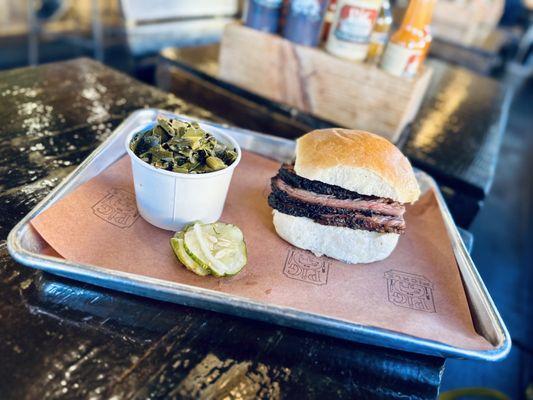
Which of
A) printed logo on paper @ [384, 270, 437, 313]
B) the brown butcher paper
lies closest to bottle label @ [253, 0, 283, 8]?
the brown butcher paper

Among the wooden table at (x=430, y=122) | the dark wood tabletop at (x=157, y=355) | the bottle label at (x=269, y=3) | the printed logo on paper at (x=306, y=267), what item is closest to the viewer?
the dark wood tabletop at (x=157, y=355)

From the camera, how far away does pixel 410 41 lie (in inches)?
75.8

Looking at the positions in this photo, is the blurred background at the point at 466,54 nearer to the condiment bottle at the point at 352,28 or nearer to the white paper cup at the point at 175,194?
the condiment bottle at the point at 352,28

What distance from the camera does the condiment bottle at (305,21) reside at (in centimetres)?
206

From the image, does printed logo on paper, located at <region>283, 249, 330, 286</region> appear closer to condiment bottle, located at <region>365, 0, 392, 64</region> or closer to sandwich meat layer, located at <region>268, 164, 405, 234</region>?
sandwich meat layer, located at <region>268, 164, 405, 234</region>

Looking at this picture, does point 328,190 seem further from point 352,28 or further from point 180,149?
point 352,28

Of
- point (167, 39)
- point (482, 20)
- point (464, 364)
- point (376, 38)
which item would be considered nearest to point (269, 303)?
point (376, 38)

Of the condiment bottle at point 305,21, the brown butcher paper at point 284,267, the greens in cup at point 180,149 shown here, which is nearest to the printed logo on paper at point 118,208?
the brown butcher paper at point 284,267

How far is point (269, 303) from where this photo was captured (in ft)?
3.45

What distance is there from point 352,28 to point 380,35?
246 mm

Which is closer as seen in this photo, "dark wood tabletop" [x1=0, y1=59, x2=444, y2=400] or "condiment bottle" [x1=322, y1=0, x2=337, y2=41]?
"dark wood tabletop" [x1=0, y1=59, x2=444, y2=400]

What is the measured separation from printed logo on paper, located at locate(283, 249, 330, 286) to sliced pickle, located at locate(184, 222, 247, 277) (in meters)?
0.17

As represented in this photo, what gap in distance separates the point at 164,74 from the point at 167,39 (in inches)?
34.9

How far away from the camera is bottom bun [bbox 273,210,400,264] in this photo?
4.34 feet
